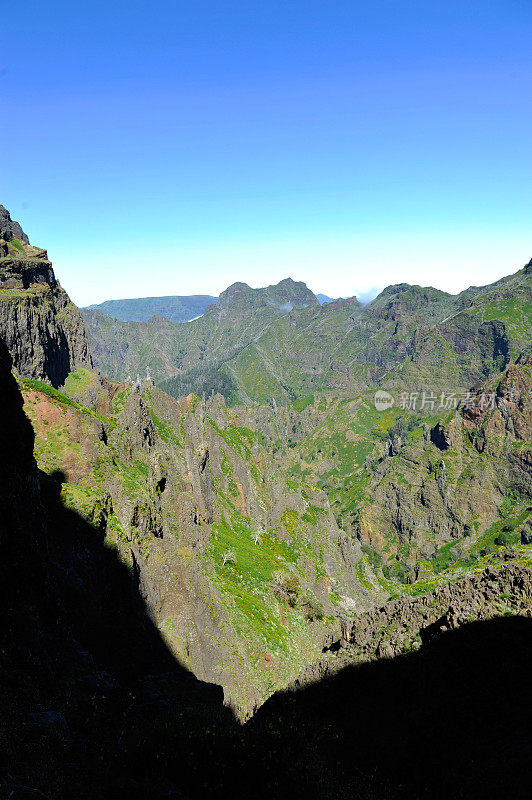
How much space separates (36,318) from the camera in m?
111

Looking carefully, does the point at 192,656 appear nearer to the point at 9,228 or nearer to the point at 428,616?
the point at 428,616

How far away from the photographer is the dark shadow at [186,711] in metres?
14.6

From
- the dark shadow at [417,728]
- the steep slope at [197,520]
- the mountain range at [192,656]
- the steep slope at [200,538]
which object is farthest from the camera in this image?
the steep slope at [197,520]

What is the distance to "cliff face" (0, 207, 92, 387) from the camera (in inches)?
4107

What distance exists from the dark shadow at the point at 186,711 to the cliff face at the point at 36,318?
281 ft

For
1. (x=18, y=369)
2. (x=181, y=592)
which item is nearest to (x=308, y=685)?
(x=181, y=592)

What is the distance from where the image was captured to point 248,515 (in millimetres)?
93438

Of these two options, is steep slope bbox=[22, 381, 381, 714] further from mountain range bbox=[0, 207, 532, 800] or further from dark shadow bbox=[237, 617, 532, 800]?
dark shadow bbox=[237, 617, 532, 800]

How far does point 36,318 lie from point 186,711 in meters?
110

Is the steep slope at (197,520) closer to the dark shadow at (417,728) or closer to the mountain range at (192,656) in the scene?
the mountain range at (192,656)

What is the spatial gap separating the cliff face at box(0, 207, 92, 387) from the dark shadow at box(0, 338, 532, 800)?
85513 millimetres

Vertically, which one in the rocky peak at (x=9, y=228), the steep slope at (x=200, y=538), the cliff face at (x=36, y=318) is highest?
the rocky peak at (x=9, y=228)

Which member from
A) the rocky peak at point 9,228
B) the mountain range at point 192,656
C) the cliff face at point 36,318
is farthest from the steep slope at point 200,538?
the rocky peak at point 9,228

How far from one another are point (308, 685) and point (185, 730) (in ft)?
62.7
